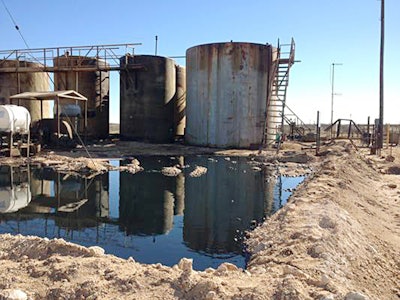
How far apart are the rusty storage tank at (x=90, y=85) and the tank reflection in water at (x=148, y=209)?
44.7ft

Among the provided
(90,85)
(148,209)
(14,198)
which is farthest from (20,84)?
(148,209)

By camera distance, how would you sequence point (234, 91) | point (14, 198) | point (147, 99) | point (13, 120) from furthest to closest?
point (147, 99), point (234, 91), point (13, 120), point (14, 198)

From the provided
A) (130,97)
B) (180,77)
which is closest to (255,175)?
(130,97)

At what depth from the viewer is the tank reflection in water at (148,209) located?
21.9 feet

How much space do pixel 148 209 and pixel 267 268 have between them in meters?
4.97

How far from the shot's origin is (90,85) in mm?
28375

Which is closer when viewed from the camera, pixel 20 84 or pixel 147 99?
pixel 147 99

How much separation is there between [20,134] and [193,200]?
39.8 ft

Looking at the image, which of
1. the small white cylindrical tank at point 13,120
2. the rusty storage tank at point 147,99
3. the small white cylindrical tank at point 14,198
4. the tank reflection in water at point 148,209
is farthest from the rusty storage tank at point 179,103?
the small white cylindrical tank at point 14,198

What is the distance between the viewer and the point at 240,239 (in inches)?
277

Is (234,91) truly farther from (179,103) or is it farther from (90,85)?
(90,85)

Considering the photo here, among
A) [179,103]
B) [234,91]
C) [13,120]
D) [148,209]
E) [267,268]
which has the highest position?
[234,91]

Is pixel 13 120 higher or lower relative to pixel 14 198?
higher

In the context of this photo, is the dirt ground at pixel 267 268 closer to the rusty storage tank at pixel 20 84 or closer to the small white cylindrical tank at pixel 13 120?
the small white cylindrical tank at pixel 13 120
